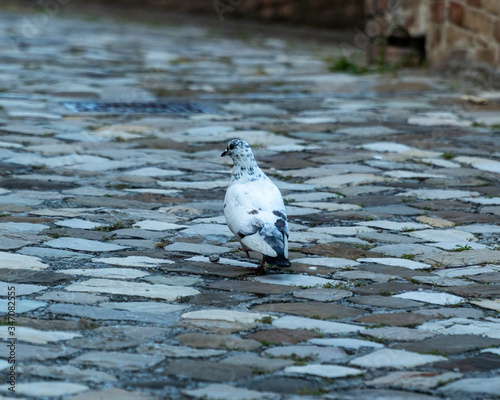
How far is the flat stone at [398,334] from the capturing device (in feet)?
9.80

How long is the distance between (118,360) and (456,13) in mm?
7190

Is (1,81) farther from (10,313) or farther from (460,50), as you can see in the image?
(10,313)

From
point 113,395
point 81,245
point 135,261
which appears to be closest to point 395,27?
point 81,245

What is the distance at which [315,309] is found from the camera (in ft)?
10.7

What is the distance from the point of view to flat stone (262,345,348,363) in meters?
2.77

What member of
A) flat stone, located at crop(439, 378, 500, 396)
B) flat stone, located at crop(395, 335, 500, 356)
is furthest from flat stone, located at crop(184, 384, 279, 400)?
flat stone, located at crop(395, 335, 500, 356)

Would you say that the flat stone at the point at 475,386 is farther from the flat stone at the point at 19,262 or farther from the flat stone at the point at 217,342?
the flat stone at the point at 19,262

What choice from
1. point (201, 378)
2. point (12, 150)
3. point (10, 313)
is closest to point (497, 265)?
point (201, 378)

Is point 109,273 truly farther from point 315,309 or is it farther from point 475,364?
point 475,364

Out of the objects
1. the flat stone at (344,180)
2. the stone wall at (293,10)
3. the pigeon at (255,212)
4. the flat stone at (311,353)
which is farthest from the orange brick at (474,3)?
the flat stone at (311,353)

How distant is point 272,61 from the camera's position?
10.8m

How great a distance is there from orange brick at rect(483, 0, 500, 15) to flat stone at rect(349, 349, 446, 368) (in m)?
5.96

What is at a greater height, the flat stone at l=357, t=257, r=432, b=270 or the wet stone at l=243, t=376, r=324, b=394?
the wet stone at l=243, t=376, r=324, b=394

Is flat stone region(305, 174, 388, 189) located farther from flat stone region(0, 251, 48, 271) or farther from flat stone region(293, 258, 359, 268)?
flat stone region(0, 251, 48, 271)
